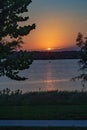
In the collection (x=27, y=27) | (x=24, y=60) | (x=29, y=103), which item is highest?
(x=27, y=27)

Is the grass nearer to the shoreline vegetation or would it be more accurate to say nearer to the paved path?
the shoreline vegetation

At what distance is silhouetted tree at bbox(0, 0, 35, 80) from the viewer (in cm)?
1739

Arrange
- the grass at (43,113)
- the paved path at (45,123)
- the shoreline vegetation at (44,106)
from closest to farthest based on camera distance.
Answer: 1. the paved path at (45,123)
2. the grass at (43,113)
3. the shoreline vegetation at (44,106)

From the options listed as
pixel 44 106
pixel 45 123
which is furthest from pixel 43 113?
pixel 44 106

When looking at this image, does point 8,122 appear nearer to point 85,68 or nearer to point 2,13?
point 2,13

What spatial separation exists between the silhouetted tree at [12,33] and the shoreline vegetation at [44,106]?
6.63 ft

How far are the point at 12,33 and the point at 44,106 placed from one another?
250 inches

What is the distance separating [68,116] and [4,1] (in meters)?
4.94

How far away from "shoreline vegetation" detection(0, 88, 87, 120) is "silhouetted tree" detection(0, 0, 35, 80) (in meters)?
2.02

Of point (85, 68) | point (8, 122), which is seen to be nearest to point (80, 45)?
A: point (85, 68)

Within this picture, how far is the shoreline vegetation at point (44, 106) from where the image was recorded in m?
19.2

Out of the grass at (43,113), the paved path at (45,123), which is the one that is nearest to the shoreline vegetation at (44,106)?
the grass at (43,113)

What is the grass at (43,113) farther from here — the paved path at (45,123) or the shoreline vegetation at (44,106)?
the paved path at (45,123)

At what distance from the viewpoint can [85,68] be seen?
3941 centimetres
